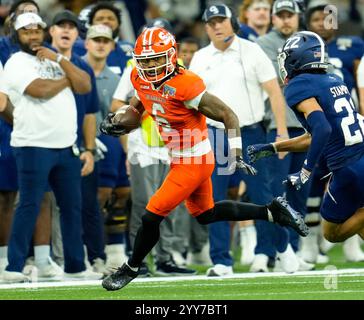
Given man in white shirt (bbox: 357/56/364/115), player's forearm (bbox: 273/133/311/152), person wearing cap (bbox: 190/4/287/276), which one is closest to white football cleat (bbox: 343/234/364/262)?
man in white shirt (bbox: 357/56/364/115)

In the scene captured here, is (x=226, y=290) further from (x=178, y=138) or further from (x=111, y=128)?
(x=111, y=128)

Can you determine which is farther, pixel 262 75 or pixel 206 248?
pixel 206 248

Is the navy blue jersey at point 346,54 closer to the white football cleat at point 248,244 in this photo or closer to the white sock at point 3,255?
the white football cleat at point 248,244

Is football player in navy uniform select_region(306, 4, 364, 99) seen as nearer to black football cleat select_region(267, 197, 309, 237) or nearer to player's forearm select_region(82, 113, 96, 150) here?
player's forearm select_region(82, 113, 96, 150)

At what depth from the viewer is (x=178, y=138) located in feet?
29.5

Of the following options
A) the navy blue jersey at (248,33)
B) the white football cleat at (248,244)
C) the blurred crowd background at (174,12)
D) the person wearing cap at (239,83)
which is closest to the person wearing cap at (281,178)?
the person wearing cap at (239,83)

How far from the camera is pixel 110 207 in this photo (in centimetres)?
1140

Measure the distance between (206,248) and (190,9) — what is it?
9550mm

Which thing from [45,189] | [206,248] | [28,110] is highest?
[28,110]
